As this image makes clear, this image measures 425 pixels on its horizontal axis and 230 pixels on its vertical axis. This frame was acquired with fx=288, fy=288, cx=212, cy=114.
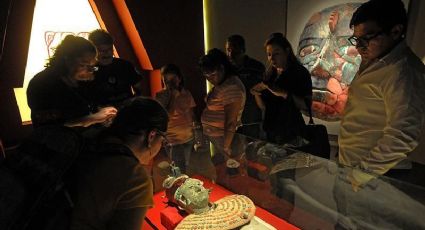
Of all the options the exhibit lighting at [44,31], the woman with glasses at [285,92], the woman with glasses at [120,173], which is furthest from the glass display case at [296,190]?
the exhibit lighting at [44,31]

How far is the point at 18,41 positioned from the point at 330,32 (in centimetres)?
412

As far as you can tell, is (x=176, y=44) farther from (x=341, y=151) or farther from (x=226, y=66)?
(x=341, y=151)

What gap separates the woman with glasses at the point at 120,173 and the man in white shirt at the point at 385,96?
43.4 inches

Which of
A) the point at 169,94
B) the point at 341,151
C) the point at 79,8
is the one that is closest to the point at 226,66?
the point at 169,94

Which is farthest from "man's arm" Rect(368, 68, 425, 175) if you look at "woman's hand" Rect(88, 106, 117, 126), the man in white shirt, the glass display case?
"woman's hand" Rect(88, 106, 117, 126)

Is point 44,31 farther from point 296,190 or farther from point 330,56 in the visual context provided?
point 330,56

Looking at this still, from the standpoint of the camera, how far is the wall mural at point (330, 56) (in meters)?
4.09

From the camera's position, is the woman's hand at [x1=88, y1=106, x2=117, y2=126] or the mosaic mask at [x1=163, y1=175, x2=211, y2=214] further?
the woman's hand at [x1=88, y1=106, x2=117, y2=126]

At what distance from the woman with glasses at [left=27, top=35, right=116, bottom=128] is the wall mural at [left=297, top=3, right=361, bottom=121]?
3.39 m

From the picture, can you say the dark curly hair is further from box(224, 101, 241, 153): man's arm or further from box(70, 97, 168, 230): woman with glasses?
box(224, 101, 241, 153): man's arm

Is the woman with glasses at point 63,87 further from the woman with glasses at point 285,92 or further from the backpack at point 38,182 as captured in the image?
the woman with glasses at point 285,92

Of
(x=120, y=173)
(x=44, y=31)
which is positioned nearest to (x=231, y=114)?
(x=120, y=173)

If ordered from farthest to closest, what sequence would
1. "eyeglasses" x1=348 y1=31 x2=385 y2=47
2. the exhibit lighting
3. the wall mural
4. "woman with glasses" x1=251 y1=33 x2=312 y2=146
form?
the wall mural < the exhibit lighting < "woman with glasses" x1=251 y1=33 x2=312 y2=146 < "eyeglasses" x1=348 y1=31 x2=385 y2=47

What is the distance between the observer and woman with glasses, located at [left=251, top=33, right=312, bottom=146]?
251cm
